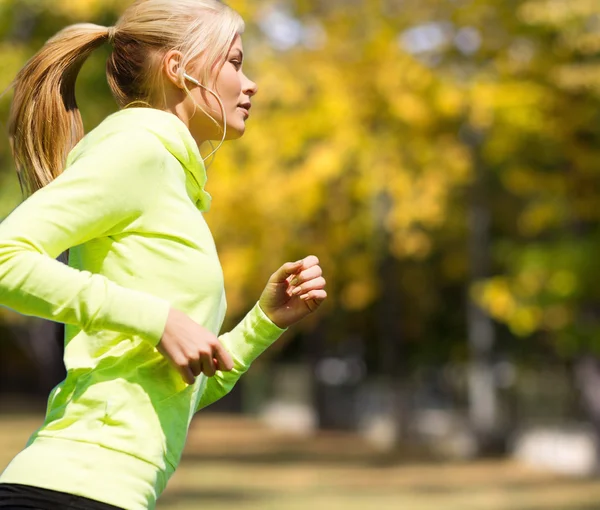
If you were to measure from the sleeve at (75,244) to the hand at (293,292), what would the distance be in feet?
1.72

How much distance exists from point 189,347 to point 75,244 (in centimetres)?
30

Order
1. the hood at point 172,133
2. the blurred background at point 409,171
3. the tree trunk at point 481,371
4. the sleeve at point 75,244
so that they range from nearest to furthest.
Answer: the sleeve at point 75,244 → the hood at point 172,133 → the blurred background at point 409,171 → the tree trunk at point 481,371

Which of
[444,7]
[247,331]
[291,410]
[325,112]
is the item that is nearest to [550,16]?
Result: [444,7]

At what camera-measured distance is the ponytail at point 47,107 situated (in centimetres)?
272

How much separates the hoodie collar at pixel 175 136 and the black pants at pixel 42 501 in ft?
2.13

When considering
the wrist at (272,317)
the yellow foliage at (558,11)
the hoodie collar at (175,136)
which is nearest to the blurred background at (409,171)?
the yellow foliage at (558,11)

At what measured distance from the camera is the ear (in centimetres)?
264

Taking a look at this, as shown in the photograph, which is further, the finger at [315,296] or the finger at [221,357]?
the finger at [315,296]

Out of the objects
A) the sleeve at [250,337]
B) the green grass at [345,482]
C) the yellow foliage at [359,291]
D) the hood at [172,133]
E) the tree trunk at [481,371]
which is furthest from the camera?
the tree trunk at [481,371]

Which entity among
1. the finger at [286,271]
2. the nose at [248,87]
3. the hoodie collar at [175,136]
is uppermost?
the nose at [248,87]

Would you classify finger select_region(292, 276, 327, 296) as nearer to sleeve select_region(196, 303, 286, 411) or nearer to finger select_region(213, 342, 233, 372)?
sleeve select_region(196, 303, 286, 411)

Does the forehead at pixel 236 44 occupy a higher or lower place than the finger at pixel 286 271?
higher

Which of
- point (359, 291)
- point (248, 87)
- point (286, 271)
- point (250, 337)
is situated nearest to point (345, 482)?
point (359, 291)

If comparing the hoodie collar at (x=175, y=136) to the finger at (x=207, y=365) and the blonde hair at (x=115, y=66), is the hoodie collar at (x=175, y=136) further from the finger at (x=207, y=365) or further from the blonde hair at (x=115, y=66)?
the finger at (x=207, y=365)
